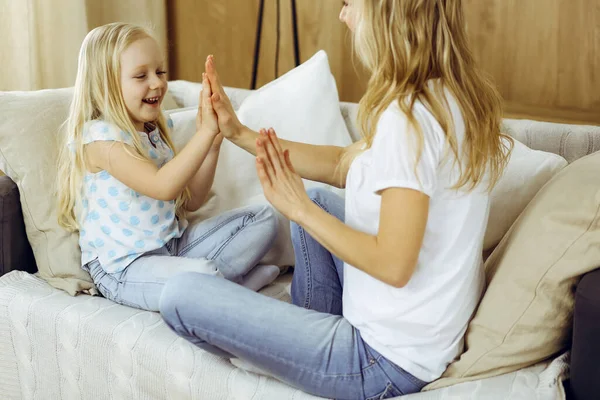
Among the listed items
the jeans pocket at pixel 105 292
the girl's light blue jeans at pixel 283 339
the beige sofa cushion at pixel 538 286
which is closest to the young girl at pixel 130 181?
the jeans pocket at pixel 105 292

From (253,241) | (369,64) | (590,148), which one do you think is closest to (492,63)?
(590,148)

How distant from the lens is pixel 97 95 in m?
1.65

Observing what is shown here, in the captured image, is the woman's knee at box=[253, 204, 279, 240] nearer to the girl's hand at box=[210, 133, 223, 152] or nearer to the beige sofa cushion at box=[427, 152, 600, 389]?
the girl's hand at box=[210, 133, 223, 152]

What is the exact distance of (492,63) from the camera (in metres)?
2.55

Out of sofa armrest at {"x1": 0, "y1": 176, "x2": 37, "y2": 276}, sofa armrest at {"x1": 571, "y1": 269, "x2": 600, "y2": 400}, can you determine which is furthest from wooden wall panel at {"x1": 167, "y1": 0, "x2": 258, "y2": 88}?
sofa armrest at {"x1": 571, "y1": 269, "x2": 600, "y2": 400}

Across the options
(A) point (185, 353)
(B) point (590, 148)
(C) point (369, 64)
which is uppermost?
(C) point (369, 64)

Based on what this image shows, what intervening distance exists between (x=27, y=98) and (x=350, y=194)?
891 mm

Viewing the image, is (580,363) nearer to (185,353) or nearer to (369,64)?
(369,64)

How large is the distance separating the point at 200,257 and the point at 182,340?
281 mm

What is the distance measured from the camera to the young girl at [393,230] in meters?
1.15

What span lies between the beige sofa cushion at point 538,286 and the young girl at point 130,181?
0.59 m

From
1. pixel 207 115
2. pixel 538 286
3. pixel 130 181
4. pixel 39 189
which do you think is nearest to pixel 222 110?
pixel 207 115

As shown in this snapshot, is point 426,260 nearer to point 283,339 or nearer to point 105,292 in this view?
point 283,339

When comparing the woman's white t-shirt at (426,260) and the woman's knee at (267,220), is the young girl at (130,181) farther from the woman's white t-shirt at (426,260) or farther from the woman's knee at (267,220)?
the woman's white t-shirt at (426,260)
